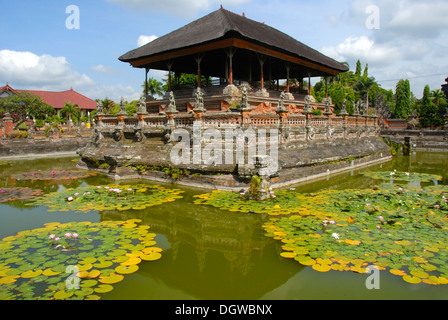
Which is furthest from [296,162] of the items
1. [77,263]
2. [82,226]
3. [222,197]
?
[77,263]

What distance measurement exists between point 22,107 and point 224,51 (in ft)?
93.1

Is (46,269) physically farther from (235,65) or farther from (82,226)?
(235,65)

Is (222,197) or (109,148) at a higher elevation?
(109,148)

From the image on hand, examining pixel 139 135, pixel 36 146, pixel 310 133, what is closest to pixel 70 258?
pixel 139 135

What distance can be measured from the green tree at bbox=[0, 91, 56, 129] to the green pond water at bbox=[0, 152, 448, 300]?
102 feet

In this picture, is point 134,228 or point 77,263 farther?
point 134,228

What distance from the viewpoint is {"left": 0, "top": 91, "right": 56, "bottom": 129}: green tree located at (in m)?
32.8

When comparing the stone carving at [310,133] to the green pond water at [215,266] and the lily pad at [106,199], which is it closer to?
the lily pad at [106,199]

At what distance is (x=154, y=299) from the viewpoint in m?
3.59

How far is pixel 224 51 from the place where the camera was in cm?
1595

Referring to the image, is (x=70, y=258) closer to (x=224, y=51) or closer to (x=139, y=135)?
(x=139, y=135)

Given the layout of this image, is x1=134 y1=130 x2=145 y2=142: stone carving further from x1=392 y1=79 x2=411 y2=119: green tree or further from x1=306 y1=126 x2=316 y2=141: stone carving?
x1=392 y1=79 x2=411 y2=119: green tree

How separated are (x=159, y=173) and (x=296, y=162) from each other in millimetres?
4753

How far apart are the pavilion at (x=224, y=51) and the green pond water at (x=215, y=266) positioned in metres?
9.03
